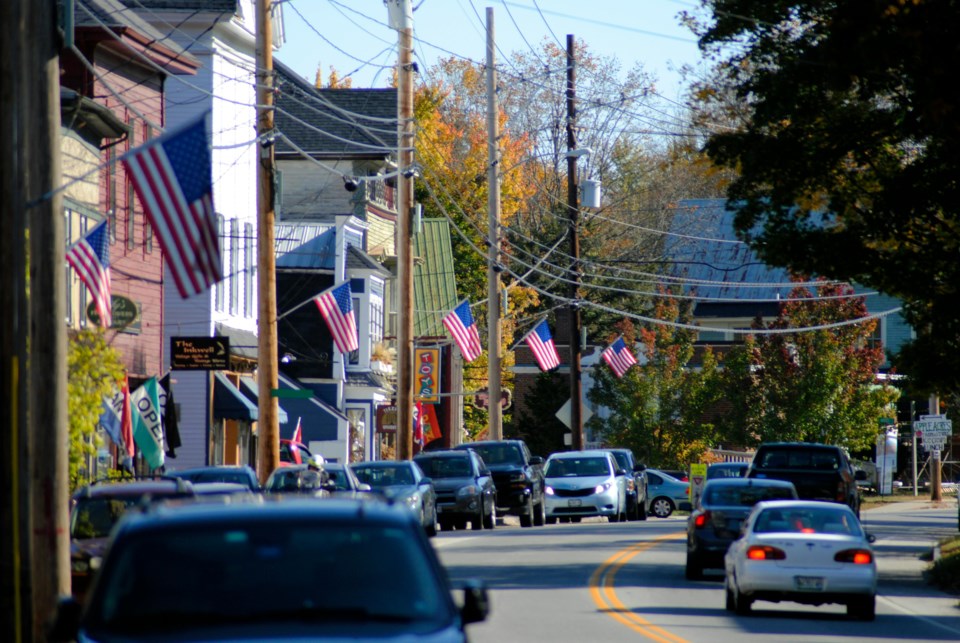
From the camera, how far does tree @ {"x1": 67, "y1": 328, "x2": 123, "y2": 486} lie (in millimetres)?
21141

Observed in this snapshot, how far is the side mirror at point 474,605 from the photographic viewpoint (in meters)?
8.04

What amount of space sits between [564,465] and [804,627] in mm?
22711

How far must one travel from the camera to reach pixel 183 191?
15609 millimetres

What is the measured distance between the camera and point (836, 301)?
5738 centimetres

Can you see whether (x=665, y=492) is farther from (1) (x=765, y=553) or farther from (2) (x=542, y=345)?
(1) (x=765, y=553)

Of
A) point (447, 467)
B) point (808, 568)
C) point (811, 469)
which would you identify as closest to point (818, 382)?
point (447, 467)

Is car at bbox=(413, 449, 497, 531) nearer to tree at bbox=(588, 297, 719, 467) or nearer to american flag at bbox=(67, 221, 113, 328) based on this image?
american flag at bbox=(67, 221, 113, 328)

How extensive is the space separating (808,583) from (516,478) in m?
19.6

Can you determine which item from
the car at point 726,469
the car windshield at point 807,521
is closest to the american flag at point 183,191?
the car windshield at point 807,521

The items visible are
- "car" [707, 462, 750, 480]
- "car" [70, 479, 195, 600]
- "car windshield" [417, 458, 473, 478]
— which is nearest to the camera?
"car" [70, 479, 195, 600]

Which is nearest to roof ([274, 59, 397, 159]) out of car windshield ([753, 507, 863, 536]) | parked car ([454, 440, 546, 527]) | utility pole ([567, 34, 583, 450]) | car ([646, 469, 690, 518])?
utility pole ([567, 34, 583, 450])

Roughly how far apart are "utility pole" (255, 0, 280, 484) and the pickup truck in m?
8.97

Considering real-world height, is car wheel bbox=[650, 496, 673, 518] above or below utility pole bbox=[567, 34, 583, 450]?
below

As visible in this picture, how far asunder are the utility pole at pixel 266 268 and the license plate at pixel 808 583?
465 inches
